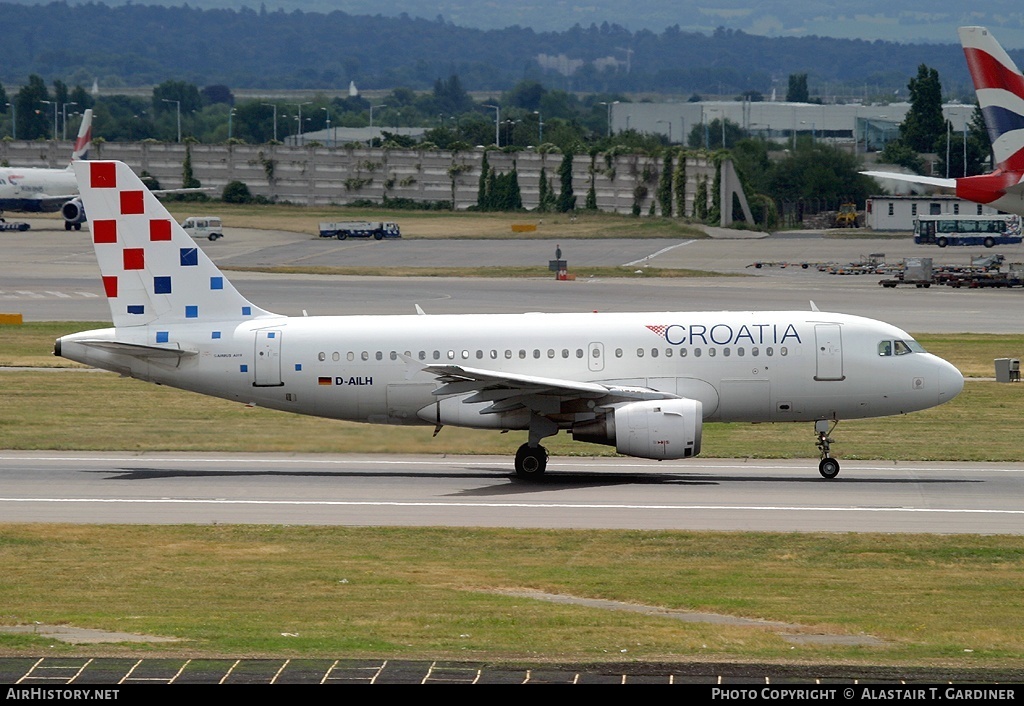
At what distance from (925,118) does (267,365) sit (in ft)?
476

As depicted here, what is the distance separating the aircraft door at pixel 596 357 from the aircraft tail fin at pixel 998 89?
47614 millimetres

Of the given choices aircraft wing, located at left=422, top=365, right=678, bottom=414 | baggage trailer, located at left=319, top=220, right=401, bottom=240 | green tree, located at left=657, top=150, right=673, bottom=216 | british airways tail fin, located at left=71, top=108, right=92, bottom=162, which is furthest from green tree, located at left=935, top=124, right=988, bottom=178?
aircraft wing, located at left=422, top=365, right=678, bottom=414

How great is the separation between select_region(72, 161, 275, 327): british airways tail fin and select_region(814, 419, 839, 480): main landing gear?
46.6 feet

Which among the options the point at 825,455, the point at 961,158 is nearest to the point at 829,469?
the point at 825,455

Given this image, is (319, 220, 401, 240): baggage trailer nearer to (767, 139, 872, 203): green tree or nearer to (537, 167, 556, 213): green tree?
(537, 167, 556, 213): green tree

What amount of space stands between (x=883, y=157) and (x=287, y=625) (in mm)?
151272

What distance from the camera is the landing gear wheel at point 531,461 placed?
110 feet

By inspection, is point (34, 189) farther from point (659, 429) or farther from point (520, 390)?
point (659, 429)

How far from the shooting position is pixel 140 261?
3494cm

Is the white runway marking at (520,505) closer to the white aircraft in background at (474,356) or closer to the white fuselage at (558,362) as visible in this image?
the white aircraft in background at (474,356)

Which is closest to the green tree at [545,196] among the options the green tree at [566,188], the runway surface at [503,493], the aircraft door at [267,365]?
the green tree at [566,188]

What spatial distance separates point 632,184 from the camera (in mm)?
146250
